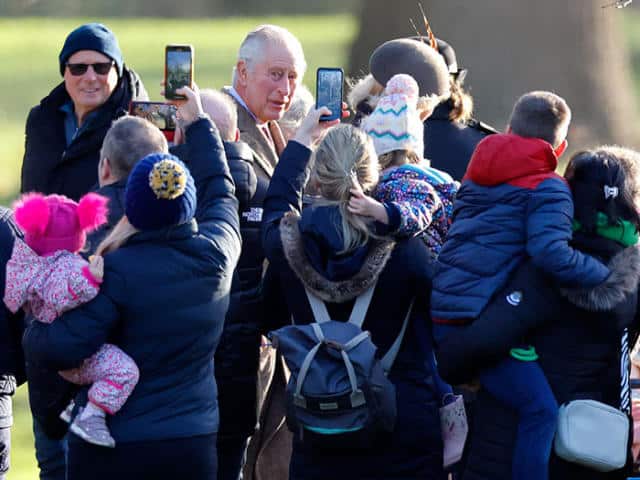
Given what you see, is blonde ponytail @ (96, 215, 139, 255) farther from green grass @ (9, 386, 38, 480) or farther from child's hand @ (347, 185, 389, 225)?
green grass @ (9, 386, 38, 480)

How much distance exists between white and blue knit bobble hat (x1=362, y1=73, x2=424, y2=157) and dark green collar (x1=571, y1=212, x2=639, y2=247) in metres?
0.59

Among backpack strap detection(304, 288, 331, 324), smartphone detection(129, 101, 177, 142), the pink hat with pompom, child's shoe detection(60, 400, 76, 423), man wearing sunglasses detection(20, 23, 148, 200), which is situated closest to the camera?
the pink hat with pompom

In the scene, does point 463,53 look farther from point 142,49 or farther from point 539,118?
point 142,49

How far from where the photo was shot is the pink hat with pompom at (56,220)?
11.6 ft

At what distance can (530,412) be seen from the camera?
383 cm

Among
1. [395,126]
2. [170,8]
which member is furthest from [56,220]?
[170,8]

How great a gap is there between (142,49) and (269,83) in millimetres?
16543

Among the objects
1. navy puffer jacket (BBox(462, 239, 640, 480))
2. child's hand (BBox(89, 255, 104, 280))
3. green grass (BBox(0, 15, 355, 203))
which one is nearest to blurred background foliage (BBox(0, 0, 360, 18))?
green grass (BBox(0, 15, 355, 203))

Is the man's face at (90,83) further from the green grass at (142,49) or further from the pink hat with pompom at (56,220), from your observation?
the green grass at (142,49)

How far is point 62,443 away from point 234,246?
4.12 ft

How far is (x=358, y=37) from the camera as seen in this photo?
1146 centimetres

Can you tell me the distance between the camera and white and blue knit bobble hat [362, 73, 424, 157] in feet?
13.5

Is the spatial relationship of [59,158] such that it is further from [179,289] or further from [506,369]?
[506,369]

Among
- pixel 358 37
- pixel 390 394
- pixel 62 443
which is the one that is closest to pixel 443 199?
pixel 390 394
